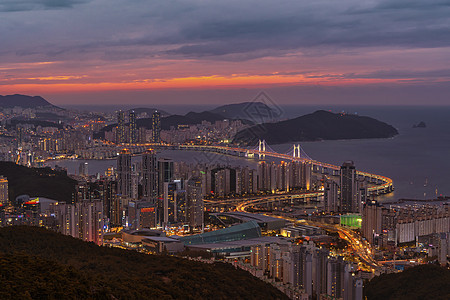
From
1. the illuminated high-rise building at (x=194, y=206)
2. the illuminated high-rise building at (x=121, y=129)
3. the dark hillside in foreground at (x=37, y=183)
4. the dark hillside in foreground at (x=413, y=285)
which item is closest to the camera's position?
the dark hillside in foreground at (x=413, y=285)

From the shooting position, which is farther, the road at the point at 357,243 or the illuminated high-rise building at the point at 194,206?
the illuminated high-rise building at the point at 194,206

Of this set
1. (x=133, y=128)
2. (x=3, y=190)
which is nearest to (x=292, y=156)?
(x=133, y=128)

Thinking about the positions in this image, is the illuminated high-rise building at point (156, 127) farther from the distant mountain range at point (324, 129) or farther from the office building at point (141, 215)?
the office building at point (141, 215)

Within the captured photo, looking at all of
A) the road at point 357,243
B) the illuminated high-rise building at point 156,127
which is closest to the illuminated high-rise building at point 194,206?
the road at point 357,243

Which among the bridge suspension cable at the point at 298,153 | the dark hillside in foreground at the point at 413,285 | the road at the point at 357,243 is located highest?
the bridge suspension cable at the point at 298,153

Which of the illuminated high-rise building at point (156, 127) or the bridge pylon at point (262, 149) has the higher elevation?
the illuminated high-rise building at point (156, 127)

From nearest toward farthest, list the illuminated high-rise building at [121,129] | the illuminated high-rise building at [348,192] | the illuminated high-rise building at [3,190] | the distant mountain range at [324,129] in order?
1. the illuminated high-rise building at [348,192]
2. the illuminated high-rise building at [3,190]
3. the distant mountain range at [324,129]
4. the illuminated high-rise building at [121,129]

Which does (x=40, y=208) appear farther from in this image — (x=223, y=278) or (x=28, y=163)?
(x=28, y=163)
